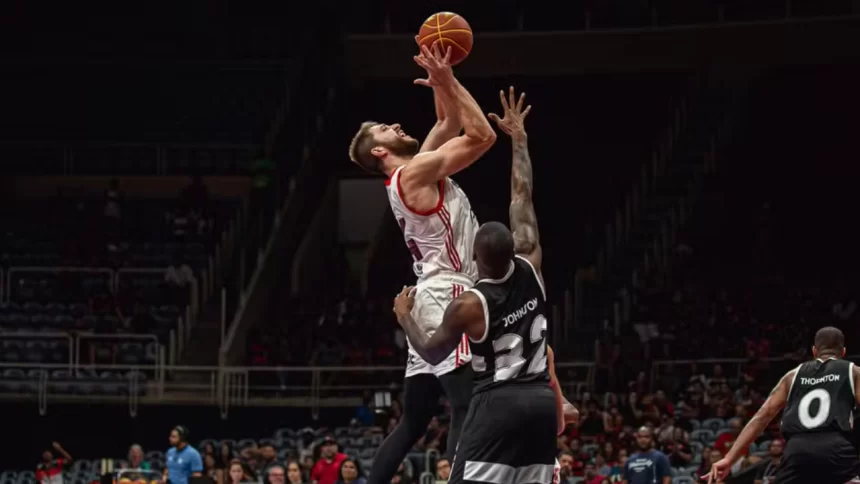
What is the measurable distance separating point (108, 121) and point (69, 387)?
8906 mm

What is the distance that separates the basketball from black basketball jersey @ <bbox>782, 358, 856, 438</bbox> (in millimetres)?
3601

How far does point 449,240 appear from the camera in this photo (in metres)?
7.74

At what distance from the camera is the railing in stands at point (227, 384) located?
22188 mm

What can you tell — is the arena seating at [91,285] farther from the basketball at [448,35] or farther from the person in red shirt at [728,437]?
the basketball at [448,35]

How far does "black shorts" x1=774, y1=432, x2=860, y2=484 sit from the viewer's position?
9930mm

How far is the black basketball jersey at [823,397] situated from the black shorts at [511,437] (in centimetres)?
364

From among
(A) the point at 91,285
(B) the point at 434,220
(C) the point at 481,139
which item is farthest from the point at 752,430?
(A) the point at 91,285

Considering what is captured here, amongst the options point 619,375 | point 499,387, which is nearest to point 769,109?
point 619,375

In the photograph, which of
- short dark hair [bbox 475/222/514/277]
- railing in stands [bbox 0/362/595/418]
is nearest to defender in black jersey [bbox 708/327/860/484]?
short dark hair [bbox 475/222/514/277]

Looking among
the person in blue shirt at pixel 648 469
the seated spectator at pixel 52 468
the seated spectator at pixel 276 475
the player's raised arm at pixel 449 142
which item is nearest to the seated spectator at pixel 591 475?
the person in blue shirt at pixel 648 469

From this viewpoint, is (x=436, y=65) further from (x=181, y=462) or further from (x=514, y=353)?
(x=181, y=462)

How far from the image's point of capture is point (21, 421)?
22.0 m

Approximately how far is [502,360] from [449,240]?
3.77 feet

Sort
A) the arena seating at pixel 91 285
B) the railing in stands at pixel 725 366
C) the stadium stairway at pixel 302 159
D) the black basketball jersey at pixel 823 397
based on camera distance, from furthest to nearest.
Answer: the stadium stairway at pixel 302 159
the arena seating at pixel 91 285
the railing in stands at pixel 725 366
the black basketball jersey at pixel 823 397
